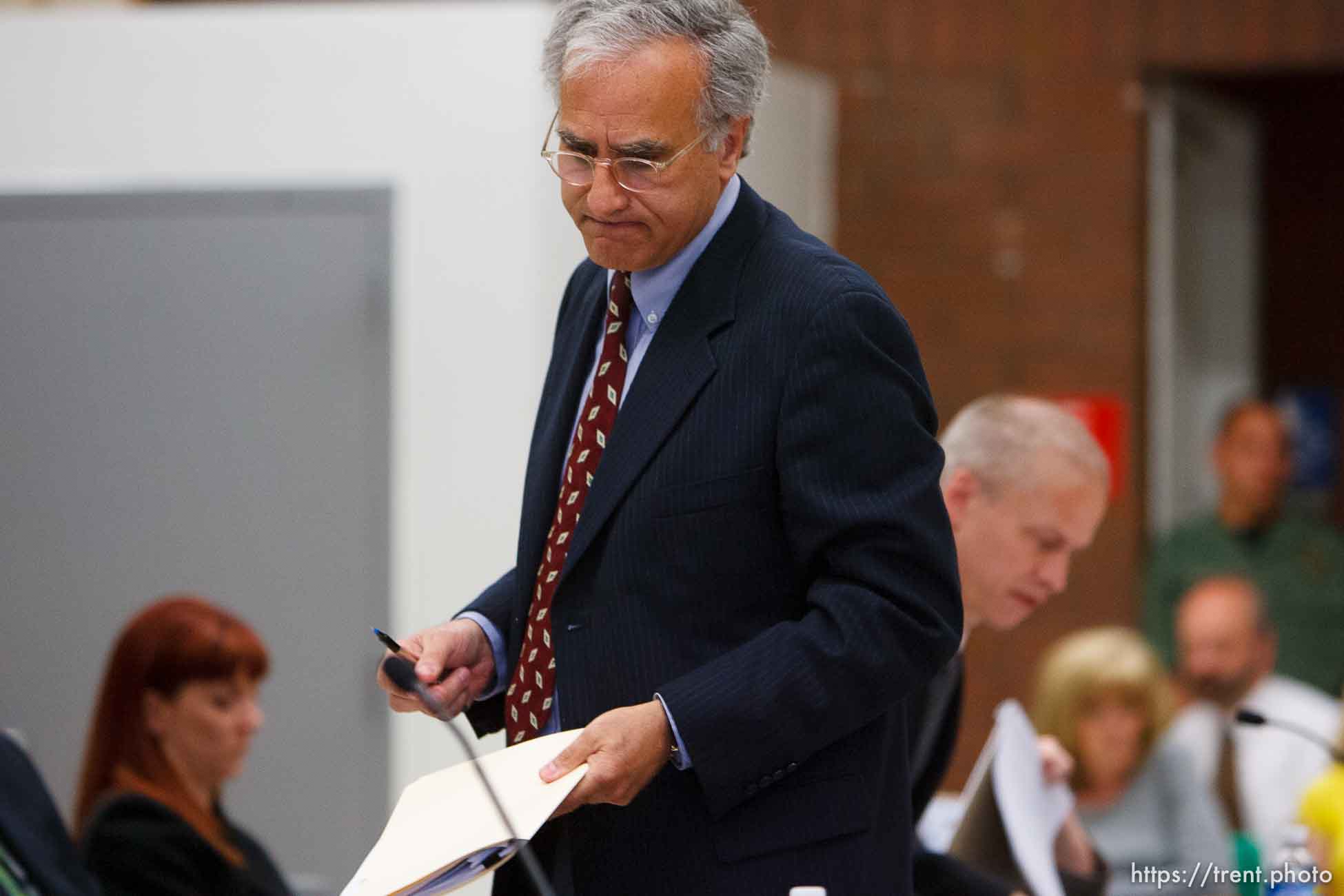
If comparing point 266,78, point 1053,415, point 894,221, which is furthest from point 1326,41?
point 1053,415

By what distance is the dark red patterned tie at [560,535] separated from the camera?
1.76 metres

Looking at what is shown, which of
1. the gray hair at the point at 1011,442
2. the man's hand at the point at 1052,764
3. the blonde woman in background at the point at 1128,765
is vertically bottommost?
the blonde woman in background at the point at 1128,765

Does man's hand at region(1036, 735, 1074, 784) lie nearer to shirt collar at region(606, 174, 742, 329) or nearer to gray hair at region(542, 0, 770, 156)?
shirt collar at region(606, 174, 742, 329)

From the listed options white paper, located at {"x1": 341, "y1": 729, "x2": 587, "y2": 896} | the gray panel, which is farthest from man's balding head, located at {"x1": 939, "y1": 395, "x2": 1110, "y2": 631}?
the gray panel

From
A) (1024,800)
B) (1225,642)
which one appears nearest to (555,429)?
(1024,800)

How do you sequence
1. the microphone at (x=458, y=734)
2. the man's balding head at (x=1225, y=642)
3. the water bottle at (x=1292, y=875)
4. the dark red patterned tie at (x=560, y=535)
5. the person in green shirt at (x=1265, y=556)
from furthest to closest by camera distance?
the person in green shirt at (x=1265, y=556) < the man's balding head at (x=1225, y=642) < the water bottle at (x=1292, y=875) < the dark red patterned tie at (x=560, y=535) < the microphone at (x=458, y=734)

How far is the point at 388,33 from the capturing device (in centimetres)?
422

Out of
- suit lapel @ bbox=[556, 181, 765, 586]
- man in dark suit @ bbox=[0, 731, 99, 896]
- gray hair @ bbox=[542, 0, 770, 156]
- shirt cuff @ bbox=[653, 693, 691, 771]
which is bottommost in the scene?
man in dark suit @ bbox=[0, 731, 99, 896]

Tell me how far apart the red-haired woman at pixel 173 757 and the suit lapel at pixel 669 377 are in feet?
5.04

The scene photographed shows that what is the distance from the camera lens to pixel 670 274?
177 centimetres

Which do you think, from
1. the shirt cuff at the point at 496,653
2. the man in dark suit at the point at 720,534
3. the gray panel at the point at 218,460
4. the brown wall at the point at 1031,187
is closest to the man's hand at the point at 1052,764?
the man in dark suit at the point at 720,534

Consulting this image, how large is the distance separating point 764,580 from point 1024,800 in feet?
3.25

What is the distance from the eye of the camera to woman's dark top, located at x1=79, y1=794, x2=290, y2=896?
294cm

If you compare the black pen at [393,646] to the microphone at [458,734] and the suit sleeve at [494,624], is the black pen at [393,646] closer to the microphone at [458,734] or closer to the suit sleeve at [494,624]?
the microphone at [458,734]
